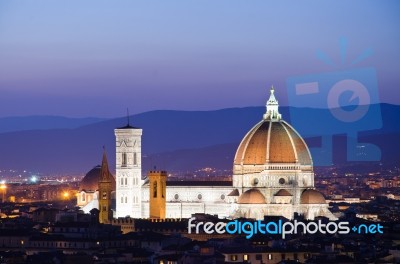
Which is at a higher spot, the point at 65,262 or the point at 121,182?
the point at 121,182

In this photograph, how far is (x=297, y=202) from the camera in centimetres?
13012

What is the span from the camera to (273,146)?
13200cm

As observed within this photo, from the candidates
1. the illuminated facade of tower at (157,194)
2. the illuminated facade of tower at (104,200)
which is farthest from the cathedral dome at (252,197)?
the illuminated facade of tower at (104,200)

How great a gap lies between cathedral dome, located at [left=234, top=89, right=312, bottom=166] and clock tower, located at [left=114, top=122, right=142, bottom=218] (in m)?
8.02

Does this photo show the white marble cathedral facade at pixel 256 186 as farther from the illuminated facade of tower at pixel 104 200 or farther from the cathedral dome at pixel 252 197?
the illuminated facade of tower at pixel 104 200

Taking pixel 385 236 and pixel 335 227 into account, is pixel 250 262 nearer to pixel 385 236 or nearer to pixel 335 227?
pixel 385 236

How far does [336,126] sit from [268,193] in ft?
50.6

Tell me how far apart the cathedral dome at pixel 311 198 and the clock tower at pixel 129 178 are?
12850mm

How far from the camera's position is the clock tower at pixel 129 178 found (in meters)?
137

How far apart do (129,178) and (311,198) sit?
48.1 feet

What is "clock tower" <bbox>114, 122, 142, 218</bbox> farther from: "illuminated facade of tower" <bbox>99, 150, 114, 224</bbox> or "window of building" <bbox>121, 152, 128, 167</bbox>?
"illuminated facade of tower" <bbox>99, 150, 114, 224</bbox>

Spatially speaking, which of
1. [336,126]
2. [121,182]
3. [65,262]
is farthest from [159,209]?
[65,262]

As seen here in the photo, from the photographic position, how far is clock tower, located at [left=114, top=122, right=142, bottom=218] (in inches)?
5399

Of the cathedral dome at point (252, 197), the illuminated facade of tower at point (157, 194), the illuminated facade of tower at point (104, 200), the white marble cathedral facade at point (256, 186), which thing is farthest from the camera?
the illuminated facade of tower at point (157, 194)
